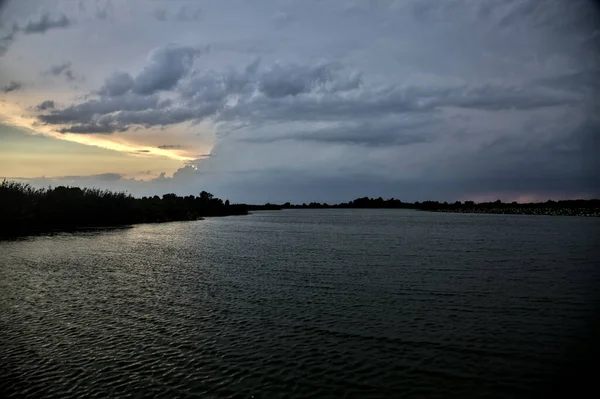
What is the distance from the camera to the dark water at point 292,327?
15.9 meters

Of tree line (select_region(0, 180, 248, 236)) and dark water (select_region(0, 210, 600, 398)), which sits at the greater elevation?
tree line (select_region(0, 180, 248, 236))

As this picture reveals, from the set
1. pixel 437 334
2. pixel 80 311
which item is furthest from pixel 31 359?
pixel 437 334

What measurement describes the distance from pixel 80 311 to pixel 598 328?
102 ft

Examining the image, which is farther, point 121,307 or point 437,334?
point 121,307

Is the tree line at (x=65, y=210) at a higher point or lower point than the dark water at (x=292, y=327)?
higher

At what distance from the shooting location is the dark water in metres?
15.9

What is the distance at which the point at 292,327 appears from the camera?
2298 centimetres

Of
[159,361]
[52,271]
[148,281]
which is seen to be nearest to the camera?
[159,361]

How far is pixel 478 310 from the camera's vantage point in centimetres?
2661

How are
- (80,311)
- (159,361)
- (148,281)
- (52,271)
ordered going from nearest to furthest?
(159,361) → (80,311) → (148,281) → (52,271)

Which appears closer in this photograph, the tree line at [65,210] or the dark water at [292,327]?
the dark water at [292,327]

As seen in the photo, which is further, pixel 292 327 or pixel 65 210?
pixel 65 210

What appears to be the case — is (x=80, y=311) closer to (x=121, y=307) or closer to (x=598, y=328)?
(x=121, y=307)

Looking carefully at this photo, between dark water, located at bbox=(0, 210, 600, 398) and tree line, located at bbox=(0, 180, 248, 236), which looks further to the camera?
tree line, located at bbox=(0, 180, 248, 236)
